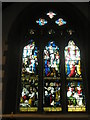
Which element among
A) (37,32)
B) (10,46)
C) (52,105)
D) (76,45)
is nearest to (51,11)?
(37,32)

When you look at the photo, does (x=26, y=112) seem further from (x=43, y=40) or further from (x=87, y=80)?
(x=43, y=40)

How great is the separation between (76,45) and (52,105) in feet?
6.41

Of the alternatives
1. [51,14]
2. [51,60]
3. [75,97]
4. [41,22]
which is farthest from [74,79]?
[51,14]

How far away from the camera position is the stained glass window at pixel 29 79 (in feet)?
16.6

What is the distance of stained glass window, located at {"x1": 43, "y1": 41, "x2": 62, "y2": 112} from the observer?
5.06m

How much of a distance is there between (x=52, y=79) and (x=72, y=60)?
839mm

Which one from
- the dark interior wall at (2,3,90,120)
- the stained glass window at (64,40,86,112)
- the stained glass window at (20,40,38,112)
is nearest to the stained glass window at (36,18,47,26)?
the dark interior wall at (2,3,90,120)

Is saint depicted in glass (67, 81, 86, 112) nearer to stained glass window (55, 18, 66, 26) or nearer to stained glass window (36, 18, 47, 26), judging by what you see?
stained glass window (55, 18, 66, 26)

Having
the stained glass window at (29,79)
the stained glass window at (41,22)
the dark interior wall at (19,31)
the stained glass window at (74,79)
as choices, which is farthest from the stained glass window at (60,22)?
the stained glass window at (29,79)

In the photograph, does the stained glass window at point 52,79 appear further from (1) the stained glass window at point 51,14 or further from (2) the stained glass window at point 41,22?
(1) the stained glass window at point 51,14

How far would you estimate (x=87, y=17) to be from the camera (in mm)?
5957

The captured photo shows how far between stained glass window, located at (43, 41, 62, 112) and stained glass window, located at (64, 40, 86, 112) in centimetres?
26

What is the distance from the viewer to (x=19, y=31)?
609 cm

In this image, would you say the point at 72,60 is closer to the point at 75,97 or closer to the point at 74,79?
the point at 74,79
